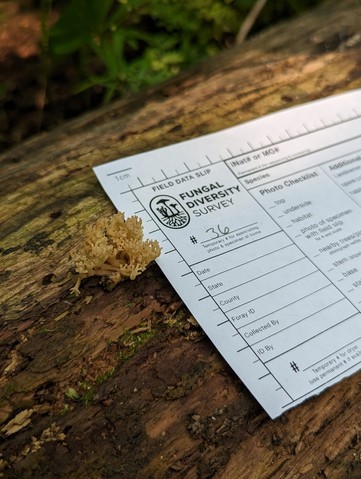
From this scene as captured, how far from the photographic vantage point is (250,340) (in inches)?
38.7

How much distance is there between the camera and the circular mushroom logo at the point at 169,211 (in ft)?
3.75

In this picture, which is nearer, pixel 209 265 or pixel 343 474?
pixel 343 474

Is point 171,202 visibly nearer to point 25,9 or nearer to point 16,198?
point 16,198

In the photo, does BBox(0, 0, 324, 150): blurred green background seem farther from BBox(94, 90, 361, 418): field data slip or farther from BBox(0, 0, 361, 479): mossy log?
BBox(0, 0, 361, 479): mossy log

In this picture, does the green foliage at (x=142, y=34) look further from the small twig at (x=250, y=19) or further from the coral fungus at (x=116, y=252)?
the coral fungus at (x=116, y=252)

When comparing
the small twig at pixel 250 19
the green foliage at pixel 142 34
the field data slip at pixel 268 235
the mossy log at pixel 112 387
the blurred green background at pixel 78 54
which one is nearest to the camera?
the mossy log at pixel 112 387

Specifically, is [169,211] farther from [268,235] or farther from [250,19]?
[250,19]

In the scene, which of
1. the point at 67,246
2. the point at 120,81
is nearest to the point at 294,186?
the point at 67,246

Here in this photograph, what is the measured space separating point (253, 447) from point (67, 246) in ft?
1.70

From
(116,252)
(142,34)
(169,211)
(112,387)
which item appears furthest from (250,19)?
(112,387)

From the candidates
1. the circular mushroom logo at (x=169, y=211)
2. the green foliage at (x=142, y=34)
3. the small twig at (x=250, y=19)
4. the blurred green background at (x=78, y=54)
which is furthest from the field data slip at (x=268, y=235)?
the small twig at (x=250, y=19)

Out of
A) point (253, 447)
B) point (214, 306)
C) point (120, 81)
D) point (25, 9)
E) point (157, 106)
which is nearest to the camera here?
point (253, 447)

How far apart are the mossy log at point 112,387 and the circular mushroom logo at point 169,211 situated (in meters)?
0.10

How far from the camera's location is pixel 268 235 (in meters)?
1.15
